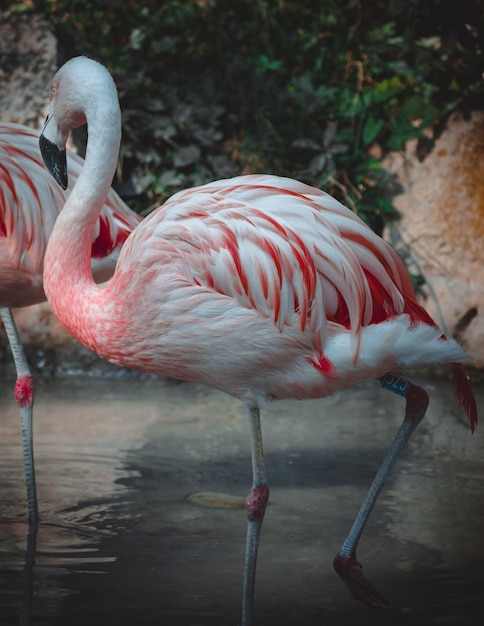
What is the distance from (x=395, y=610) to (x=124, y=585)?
2.28 feet

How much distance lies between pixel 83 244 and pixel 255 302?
0.55 m

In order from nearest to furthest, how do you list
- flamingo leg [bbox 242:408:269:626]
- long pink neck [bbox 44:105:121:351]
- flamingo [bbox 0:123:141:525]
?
flamingo leg [bbox 242:408:269:626], long pink neck [bbox 44:105:121:351], flamingo [bbox 0:123:141:525]

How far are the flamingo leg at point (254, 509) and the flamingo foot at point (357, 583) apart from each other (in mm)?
260

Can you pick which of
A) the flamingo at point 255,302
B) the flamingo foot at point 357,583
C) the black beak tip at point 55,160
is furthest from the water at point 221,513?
the black beak tip at point 55,160

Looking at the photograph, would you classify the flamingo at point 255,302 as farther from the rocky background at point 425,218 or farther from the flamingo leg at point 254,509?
the rocky background at point 425,218

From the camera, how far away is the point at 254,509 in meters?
2.54

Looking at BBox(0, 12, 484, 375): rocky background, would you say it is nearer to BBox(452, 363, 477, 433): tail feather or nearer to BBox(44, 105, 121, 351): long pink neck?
BBox(452, 363, 477, 433): tail feather

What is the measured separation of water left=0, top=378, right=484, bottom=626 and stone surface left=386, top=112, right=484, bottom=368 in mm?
821

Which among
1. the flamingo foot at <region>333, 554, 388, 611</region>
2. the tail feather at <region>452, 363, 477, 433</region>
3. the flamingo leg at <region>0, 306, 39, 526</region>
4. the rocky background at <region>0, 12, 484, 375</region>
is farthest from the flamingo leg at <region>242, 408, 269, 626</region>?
the rocky background at <region>0, 12, 484, 375</region>

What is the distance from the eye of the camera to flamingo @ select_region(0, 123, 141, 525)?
318cm

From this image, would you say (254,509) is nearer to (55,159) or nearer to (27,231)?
(55,159)

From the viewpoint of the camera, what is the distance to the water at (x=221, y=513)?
2.42 metres

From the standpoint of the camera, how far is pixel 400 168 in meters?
5.81

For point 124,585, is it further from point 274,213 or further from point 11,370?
point 11,370
